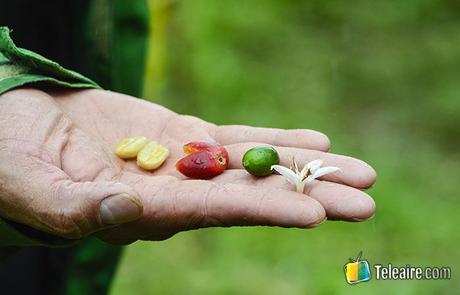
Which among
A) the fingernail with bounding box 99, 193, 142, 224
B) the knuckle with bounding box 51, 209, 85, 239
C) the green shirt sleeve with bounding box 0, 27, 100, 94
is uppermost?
→ the green shirt sleeve with bounding box 0, 27, 100, 94

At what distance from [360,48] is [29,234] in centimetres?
308

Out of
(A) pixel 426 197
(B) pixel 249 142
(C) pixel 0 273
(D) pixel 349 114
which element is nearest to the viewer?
(B) pixel 249 142

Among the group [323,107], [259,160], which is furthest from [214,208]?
[323,107]

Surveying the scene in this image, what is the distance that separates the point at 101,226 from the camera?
148cm

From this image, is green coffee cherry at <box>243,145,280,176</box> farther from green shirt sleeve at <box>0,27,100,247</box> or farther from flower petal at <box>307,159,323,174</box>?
green shirt sleeve at <box>0,27,100,247</box>

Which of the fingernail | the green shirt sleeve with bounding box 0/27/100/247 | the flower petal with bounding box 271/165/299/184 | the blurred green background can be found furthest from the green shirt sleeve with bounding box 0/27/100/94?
the blurred green background

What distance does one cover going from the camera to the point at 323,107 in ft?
13.5

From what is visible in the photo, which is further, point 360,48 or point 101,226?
point 360,48

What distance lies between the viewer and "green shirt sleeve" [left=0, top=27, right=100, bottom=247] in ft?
5.49

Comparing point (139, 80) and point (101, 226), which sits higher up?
point (139, 80)

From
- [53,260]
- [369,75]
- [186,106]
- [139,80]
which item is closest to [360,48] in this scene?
[369,75]

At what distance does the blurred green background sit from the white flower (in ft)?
4.56

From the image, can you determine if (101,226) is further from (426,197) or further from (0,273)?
(426,197)

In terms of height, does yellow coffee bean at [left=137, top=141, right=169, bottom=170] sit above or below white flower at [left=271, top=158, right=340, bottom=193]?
above
